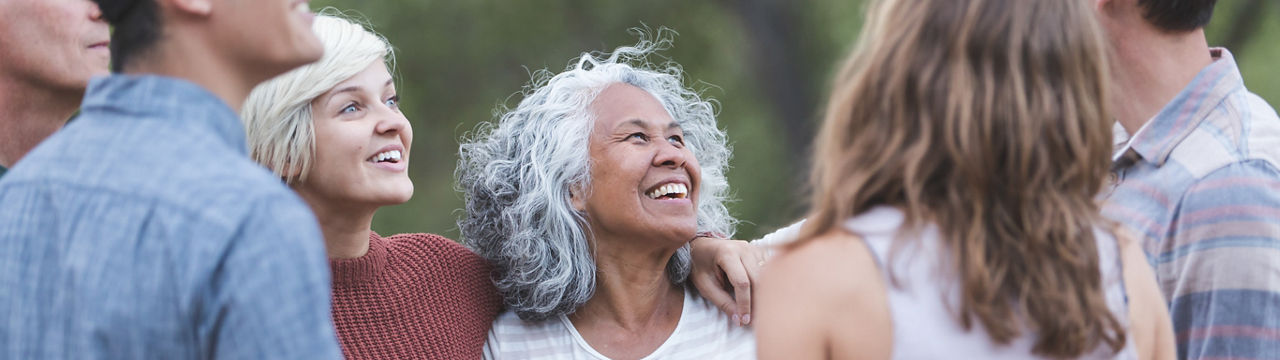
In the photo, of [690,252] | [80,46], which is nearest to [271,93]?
[80,46]

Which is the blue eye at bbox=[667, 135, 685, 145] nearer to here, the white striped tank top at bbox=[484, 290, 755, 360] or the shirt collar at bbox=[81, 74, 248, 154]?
the white striped tank top at bbox=[484, 290, 755, 360]

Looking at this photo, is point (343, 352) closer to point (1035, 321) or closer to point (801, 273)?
point (801, 273)

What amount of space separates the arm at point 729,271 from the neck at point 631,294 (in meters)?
0.08

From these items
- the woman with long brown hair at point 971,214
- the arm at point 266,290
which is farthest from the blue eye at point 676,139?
the arm at point 266,290

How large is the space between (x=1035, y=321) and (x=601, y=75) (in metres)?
1.92

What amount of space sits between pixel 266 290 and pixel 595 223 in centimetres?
187

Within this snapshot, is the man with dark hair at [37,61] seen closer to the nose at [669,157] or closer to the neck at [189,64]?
the neck at [189,64]

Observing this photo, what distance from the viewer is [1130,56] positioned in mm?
2350

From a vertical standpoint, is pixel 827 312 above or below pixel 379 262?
above

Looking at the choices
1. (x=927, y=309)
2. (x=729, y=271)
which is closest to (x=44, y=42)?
(x=729, y=271)

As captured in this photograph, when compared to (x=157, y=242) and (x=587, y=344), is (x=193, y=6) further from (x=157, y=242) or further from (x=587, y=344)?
(x=587, y=344)

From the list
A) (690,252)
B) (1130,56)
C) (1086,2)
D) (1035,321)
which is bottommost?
(690,252)

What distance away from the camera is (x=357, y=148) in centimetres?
273

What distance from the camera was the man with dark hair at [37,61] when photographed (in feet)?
8.05
